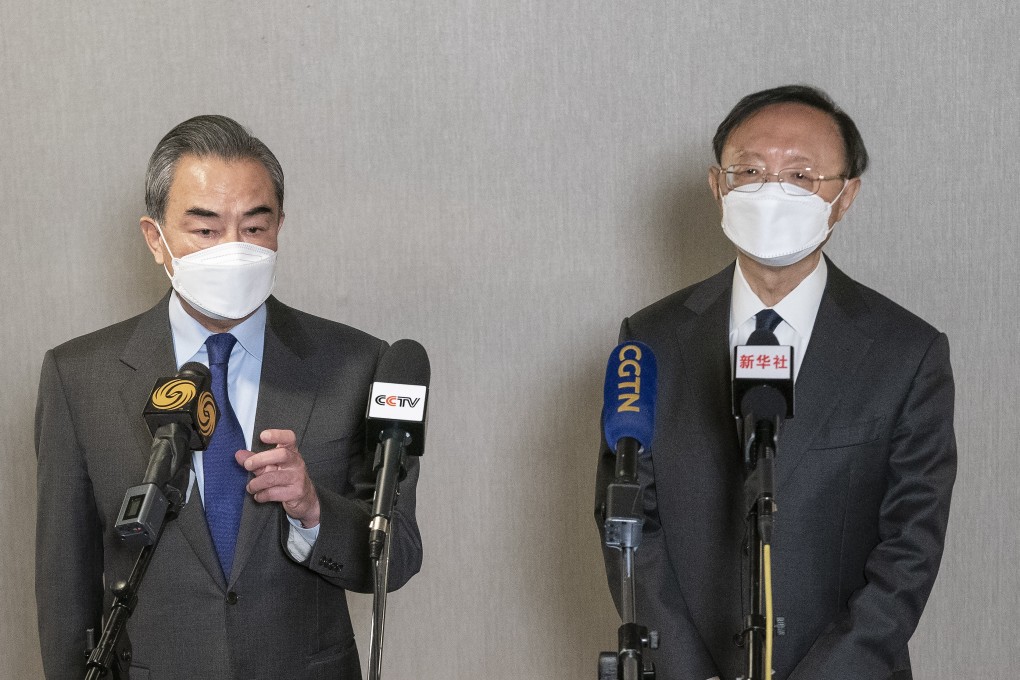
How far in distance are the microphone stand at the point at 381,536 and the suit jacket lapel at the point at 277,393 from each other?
603mm

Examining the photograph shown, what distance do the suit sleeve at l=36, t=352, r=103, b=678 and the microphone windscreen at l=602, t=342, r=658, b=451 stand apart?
113cm

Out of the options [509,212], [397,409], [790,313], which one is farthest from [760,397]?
[509,212]

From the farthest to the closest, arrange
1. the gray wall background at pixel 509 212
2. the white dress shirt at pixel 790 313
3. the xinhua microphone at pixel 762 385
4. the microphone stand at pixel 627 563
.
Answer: the gray wall background at pixel 509 212 → the white dress shirt at pixel 790 313 → the xinhua microphone at pixel 762 385 → the microphone stand at pixel 627 563

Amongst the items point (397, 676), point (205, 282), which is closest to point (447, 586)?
point (397, 676)

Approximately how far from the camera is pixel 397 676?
12.1 ft

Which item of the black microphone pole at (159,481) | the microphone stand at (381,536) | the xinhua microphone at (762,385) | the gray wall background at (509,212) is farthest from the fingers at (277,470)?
the gray wall background at (509,212)

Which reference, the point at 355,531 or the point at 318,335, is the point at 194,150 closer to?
the point at 318,335

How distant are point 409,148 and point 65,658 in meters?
1.90

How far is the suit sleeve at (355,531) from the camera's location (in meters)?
2.11

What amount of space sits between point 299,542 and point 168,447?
620 millimetres

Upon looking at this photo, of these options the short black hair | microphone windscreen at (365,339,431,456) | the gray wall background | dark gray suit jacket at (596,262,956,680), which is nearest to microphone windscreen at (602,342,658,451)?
microphone windscreen at (365,339,431,456)

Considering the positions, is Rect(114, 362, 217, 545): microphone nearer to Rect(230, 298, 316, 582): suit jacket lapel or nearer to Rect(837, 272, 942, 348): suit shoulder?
Rect(230, 298, 316, 582): suit jacket lapel

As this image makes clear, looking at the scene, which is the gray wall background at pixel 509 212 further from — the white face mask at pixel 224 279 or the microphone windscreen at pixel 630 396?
the microphone windscreen at pixel 630 396

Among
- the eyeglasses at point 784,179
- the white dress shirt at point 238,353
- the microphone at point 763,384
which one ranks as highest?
the eyeglasses at point 784,179
